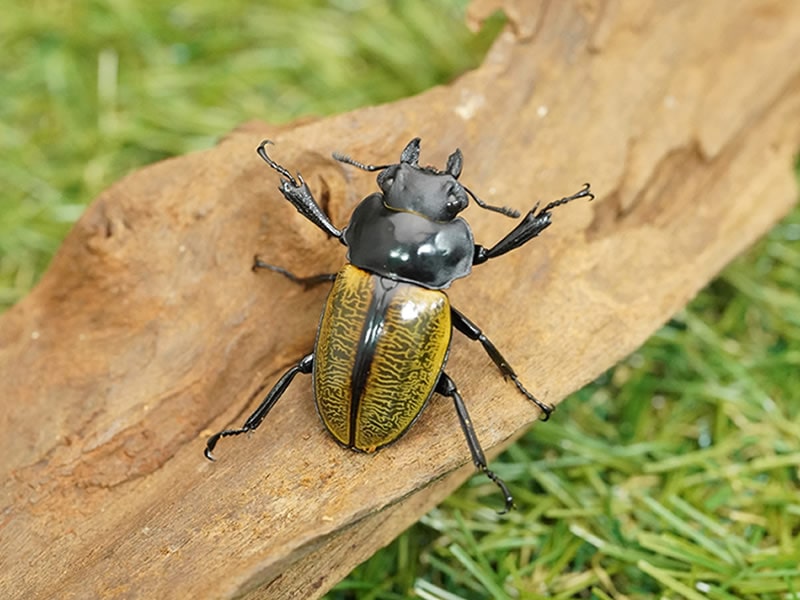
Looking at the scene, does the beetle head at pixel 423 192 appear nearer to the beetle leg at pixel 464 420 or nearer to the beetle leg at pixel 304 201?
the beetle leg at pixel 304 201

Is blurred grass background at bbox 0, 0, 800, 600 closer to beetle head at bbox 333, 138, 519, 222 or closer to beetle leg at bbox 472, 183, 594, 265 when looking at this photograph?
beetle leg at bbox 472, 183, 594, 265

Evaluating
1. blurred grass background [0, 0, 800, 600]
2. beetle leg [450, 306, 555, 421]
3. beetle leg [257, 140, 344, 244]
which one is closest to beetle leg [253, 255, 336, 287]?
beetle leg [257, 140, 344, 244]

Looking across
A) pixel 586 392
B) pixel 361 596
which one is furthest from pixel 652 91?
pixel 361 596

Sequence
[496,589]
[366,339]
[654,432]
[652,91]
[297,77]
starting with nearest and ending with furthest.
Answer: [366,339] → [496,589] → [652,91] → [654,432] → [297,77]

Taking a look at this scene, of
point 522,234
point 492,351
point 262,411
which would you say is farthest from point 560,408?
point 262,411

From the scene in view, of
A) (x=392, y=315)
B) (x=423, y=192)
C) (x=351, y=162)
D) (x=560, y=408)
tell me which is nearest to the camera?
(x=392, y=315)

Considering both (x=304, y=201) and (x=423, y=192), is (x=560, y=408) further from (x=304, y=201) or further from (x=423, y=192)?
(x=304, y=201)

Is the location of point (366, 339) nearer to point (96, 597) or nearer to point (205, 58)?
point (96, 597)
